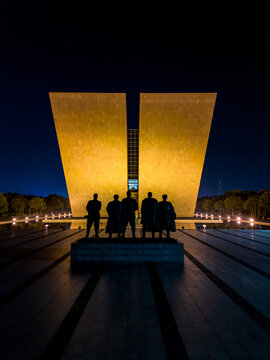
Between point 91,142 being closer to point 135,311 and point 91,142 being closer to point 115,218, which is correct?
point 115,218

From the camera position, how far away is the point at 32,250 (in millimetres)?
8680

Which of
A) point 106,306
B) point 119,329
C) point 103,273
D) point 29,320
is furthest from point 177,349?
point 103,273

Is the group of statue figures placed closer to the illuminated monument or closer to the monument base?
the monument base

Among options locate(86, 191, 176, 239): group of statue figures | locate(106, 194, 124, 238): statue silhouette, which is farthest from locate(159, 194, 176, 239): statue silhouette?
locate(106, 194, 124, 238): statue silhouette

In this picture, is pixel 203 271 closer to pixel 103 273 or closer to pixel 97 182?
pixel 103 273

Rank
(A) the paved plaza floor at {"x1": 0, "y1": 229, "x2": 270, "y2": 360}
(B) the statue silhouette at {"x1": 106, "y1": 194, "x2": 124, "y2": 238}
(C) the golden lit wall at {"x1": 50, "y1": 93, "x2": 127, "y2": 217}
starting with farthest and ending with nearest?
1. (C) the golden lit wall at {"x1": 50, "y1": 93, "x2": 127, "y2": 217}
2. (B) the statue silhouette at {"x1": 106, "y1": 194, "x2": 124, "y2": 238}
3. (A) the paved plaza floor at {"x1": 0, "y1": 229, "x2": 270, "y2": 360}

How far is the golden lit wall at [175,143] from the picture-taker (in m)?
19.7

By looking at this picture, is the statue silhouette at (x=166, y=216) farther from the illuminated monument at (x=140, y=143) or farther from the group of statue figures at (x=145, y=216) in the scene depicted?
the illuminated monument at (x=140, y=143)

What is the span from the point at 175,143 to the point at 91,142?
32.6 ft

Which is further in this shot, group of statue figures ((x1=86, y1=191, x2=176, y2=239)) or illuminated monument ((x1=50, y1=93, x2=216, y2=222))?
illuminated monument ((x1=50, y1=93, x2=216, y2=222))

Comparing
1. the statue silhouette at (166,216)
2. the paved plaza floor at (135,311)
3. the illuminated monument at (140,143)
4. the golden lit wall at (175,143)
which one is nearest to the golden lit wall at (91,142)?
the illuminated monument at (140,143)

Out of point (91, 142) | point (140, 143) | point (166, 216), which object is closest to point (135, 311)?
point (166, 216)

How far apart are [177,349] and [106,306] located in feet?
5.44

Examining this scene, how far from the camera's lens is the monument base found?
6.74 metres
